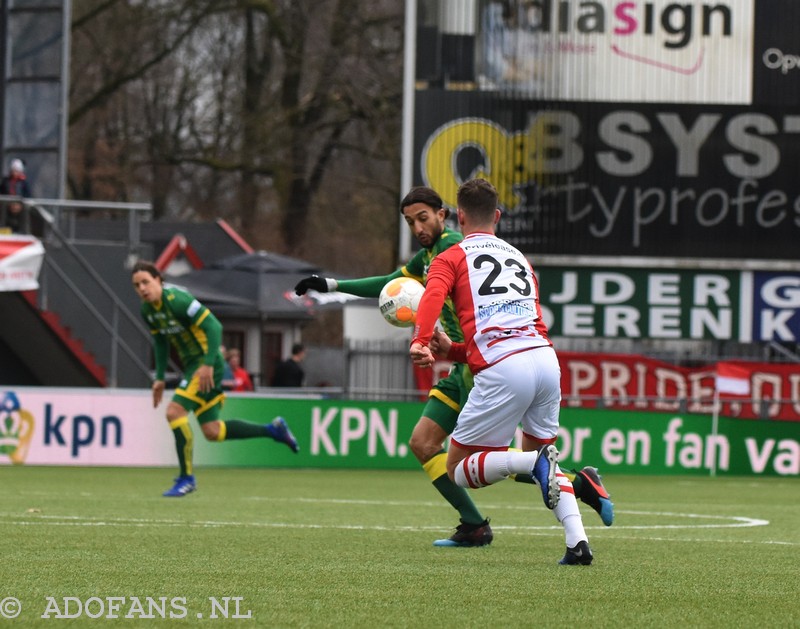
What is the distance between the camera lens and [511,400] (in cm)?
764

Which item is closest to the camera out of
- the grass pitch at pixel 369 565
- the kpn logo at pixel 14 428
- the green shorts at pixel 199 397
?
Answer: the grass pitch at pixel 369 565

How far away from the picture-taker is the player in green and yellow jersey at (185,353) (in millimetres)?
13383

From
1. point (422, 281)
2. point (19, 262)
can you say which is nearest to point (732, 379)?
point (19, 262)

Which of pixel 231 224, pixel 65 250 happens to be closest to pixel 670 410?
pixel 65 250

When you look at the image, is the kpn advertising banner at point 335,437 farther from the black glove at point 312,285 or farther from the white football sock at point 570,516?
the white football sock at point 570,516

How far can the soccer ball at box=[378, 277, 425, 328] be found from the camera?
8.56 m

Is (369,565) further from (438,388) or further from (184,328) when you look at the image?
(184,328)

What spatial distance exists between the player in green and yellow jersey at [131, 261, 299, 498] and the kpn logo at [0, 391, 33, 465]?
622 centimetres

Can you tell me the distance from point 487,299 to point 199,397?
655 centimetres

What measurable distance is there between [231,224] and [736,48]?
2531 cm

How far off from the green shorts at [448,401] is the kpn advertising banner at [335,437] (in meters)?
11.4

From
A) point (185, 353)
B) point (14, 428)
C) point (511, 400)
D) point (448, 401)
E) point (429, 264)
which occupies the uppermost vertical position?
point (429, 264)

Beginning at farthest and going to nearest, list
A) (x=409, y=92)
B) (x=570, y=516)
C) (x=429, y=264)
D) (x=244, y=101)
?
1. (x=244, y=101)
2. (x=409, y=92)
3. (x=429, y=264)
4. (x=570, y=516)

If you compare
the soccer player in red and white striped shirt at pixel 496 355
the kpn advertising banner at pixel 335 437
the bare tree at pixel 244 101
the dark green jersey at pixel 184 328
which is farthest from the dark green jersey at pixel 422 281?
the bare tree at pixel 244 101
